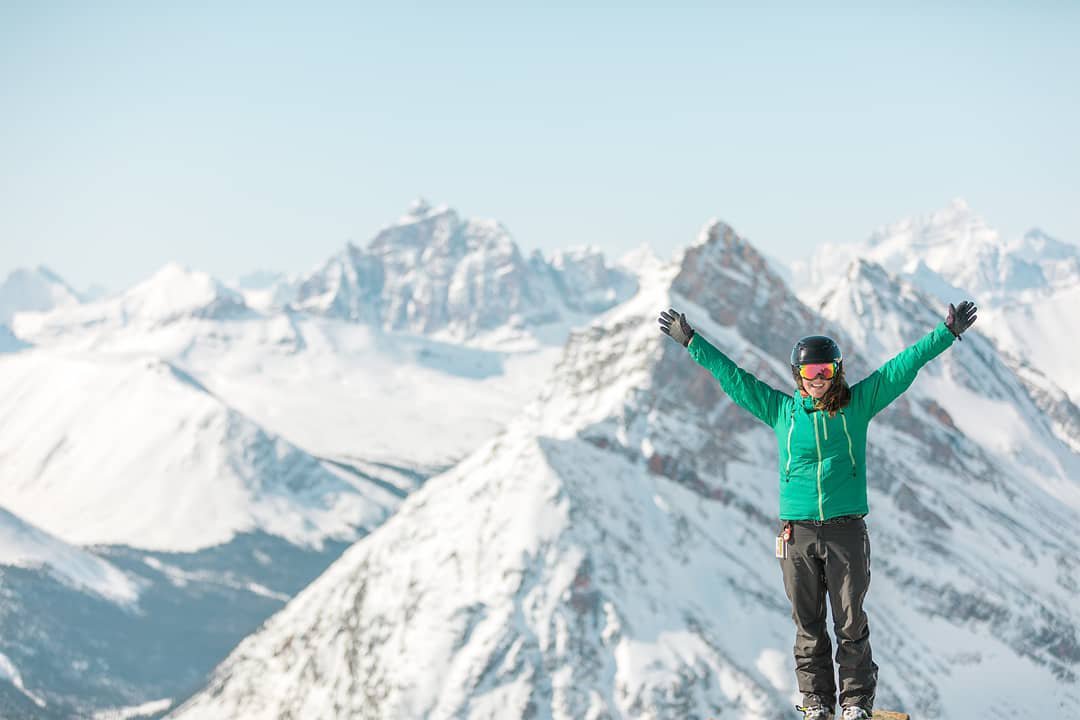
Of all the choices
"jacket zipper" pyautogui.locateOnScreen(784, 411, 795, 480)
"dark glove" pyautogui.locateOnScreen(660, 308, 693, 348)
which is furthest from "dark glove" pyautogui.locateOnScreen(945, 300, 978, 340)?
"dark glove" pyautogui.locateOnScreen(660, 308, 693, 348)

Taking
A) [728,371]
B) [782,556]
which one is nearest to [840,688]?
[782,556]

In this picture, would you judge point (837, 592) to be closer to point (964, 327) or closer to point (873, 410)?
point (873, 410)

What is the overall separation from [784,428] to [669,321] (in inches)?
132

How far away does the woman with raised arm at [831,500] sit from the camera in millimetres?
22875

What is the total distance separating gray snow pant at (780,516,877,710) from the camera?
22.9 meters

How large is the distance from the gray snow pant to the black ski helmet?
326cm

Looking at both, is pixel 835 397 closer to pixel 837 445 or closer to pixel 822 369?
pixel 822 369

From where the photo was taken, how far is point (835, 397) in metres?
23.0

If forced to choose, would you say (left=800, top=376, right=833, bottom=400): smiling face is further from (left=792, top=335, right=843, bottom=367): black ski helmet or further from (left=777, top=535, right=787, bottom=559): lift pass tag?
(left=777, top=535, right=787, bottom=559): lift pass tag

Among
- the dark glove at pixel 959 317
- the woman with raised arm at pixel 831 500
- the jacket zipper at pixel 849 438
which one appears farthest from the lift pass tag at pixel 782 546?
the dark glove at pixel 959 317

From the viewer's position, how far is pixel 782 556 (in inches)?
923

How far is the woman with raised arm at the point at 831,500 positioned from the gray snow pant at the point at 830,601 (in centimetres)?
2

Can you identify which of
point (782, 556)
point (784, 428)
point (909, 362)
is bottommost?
point (782, 556)

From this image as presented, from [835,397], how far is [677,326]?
3661 mm
